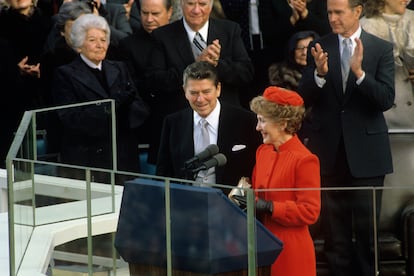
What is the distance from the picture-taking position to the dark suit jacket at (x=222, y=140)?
10.2 metres

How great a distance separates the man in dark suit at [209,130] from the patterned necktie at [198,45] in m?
1.04

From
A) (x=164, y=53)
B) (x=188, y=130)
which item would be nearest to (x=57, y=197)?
(x=188, y=130)

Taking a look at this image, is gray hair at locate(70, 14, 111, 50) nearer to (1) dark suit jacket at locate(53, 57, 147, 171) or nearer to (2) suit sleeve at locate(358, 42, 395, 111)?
(1) dark suit jacket at locate(53, 57, 147, 171)

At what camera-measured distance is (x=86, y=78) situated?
1148 cm

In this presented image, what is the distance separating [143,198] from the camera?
8.74m

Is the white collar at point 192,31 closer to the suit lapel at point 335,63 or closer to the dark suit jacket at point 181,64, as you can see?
the dark suit jacket at point 181,64

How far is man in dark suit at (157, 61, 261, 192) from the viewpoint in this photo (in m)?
10.3

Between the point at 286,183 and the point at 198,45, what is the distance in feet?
9.80

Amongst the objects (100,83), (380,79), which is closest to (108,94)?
(100,83)

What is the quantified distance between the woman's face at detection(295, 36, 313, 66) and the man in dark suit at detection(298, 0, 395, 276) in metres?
0.40

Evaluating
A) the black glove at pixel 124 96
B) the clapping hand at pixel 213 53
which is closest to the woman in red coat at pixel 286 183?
the clapping hand at pixel 213 53

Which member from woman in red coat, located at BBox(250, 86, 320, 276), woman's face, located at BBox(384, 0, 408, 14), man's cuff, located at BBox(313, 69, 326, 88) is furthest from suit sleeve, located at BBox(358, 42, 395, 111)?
woman in red coat, located at BBox(250, 86, 320, 276)

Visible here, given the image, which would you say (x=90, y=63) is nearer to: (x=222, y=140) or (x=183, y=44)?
(x=183, y=44)

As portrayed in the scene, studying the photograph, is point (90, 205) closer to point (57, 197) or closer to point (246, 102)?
point (57, 197)
